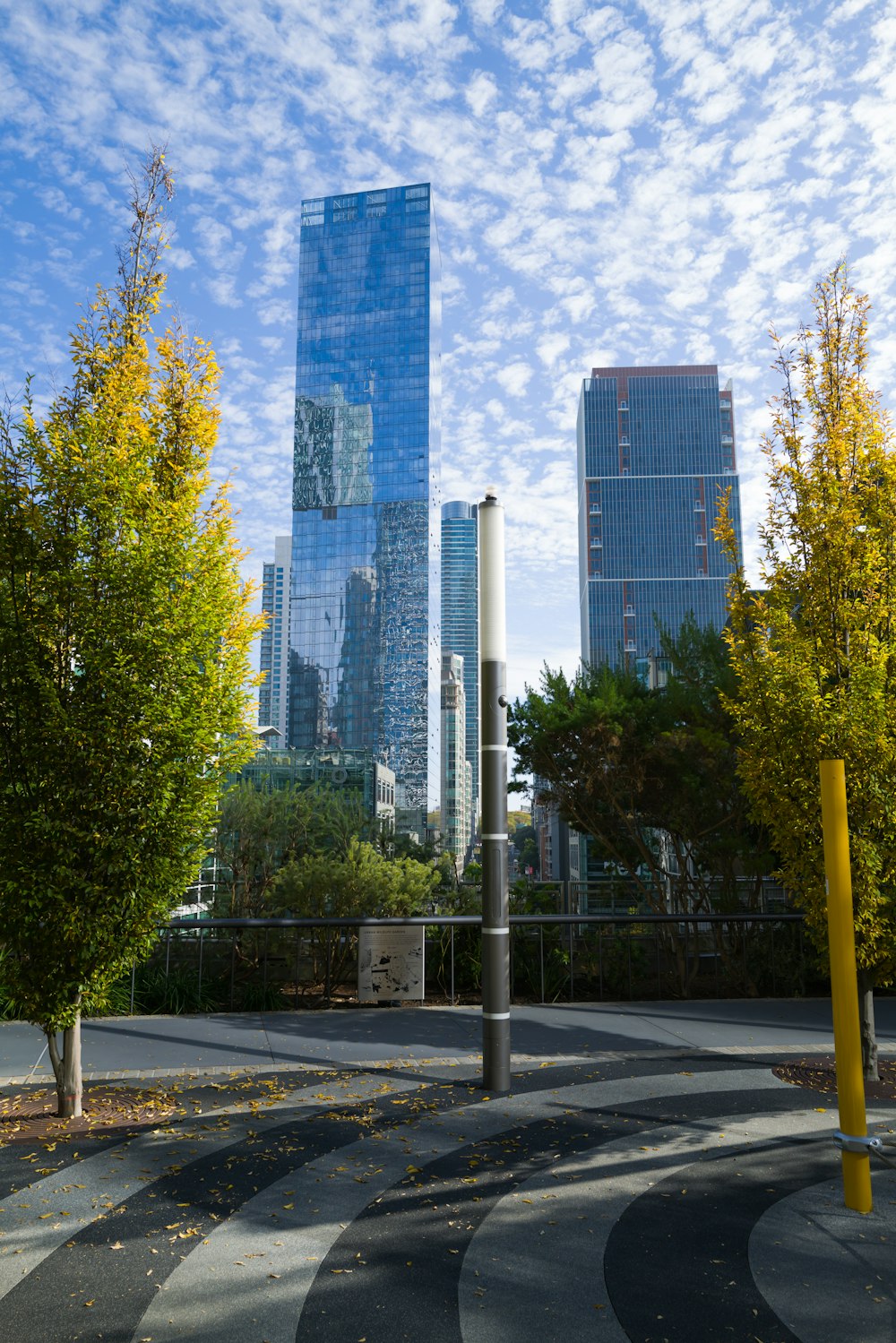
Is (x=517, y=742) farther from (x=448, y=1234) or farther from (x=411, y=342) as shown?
(x=411, y=342)

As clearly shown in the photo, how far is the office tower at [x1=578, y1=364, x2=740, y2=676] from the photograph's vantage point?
150 m

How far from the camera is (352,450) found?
137 metres

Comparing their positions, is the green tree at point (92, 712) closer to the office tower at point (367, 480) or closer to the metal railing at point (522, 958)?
the metal railing at point (522, 958)

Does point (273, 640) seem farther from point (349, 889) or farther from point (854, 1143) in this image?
point (854, 1143)

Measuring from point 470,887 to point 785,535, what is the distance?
1073cm

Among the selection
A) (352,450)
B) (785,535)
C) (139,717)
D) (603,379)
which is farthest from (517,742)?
(603,379)

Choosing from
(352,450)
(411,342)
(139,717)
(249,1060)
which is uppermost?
(411,342)

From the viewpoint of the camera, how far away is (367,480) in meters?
137

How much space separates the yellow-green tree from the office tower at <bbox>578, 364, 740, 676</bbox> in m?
137

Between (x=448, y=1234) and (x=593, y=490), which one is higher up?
(x=593, y=490)

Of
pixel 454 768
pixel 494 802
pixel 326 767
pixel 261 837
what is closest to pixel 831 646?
pixel 494 802

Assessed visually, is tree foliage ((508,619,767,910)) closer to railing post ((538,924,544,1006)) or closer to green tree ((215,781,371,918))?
railing post ((538,924,544,1006))

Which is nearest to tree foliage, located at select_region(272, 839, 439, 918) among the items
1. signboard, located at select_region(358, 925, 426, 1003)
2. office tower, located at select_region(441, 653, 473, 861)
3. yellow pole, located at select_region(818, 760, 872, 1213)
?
signboard, located at select_region(358, 925, 426, 1003)

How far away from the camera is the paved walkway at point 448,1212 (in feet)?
11.9
